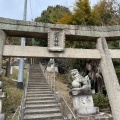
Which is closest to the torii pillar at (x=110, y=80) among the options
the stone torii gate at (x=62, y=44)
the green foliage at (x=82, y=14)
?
the stone torii gate at (x=62, y=44)

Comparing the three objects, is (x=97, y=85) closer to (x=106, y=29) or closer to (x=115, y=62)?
(x=115, y=62)

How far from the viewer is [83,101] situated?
7531 mm

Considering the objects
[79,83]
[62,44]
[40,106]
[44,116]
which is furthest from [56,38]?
[40,106]

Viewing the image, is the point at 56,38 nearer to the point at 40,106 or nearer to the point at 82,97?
the point at 82,97

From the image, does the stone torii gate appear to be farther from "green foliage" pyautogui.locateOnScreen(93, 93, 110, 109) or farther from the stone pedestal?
"green foliage" pyautogui.locateOnScreen(93, 93, 110, 109)

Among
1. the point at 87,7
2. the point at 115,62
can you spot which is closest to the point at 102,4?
the point at 87,7

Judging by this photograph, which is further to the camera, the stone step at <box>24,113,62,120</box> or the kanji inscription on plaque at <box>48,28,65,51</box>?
the stone step at <box>24,113,62,120</box>

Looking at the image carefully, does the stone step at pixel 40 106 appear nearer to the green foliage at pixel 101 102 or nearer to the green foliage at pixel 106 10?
the green foliage at pixel 101 102

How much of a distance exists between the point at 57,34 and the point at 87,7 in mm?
10218

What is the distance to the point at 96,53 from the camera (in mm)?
4902

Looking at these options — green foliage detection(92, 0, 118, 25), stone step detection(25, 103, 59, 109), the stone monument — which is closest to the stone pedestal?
the stone monument

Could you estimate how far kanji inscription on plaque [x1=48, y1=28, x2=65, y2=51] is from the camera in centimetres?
456

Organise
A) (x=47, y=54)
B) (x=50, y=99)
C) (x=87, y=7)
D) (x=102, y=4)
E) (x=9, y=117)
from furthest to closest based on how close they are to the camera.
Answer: (x=102, y=4) < (x=87, y=7) < (x=50, y=99) < (x=9, y=117) < (x=47, y=54)

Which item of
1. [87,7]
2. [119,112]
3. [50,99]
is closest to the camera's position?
[119,112]
